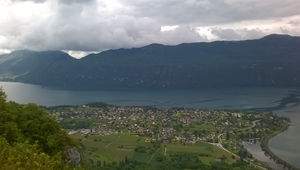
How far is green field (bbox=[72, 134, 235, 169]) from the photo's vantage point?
57219 mm

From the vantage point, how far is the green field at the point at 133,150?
57.2 meters

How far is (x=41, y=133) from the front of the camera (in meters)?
14.6

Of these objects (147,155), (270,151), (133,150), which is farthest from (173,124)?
(270,151)

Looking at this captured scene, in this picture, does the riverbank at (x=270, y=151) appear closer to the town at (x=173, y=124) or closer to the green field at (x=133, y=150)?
the town at (x=173, y=124)

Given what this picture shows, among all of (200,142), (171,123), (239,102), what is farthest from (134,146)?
(239,102)

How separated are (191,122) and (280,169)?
1612 inches

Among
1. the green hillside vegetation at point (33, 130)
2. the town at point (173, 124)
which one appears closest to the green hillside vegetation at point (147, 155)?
the town at point (173, 124)

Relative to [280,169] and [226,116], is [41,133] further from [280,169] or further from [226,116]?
[226,116]

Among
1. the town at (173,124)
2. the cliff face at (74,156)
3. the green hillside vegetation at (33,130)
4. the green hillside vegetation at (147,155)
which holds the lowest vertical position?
the green hillside vegetation at (147,155)

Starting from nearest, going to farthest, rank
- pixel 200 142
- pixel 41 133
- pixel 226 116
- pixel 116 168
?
pixel 41 133
pixel 116 168
pixel 200 142
pixel 226 116

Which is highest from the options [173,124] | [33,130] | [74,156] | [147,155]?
[33,130]

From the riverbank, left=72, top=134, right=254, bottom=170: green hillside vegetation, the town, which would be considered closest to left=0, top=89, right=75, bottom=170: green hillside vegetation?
left=72, top=134, right=254, bottom=170: green hillside vegetation

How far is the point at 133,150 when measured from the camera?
63281 millimetres

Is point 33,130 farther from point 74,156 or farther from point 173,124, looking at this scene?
point 173,124
